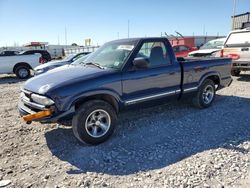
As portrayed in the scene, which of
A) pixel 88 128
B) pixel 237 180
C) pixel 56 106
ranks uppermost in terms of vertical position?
pixel 56 106

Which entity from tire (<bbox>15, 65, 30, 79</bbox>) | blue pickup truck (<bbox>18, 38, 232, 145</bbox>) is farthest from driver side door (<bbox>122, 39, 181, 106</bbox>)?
tire (<bbox>15, 65, 30, 79</bbox>)

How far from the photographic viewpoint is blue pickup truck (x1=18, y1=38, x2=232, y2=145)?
160 inches

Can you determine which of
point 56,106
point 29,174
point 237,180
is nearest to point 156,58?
point 56,106

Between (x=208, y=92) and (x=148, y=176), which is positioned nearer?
(x=148, y=176)

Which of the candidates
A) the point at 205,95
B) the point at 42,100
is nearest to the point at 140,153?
the point at 42,100

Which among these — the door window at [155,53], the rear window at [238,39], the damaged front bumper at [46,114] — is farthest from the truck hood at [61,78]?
the rear window at [238,39]

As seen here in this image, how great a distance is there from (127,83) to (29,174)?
2.22 m

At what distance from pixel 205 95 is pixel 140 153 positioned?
10.2ft

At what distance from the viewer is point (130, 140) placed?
4594 millimetres

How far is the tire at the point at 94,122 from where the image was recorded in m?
4.18

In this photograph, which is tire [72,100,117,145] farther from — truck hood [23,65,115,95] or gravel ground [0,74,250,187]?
truck hood [23,65,115,95]

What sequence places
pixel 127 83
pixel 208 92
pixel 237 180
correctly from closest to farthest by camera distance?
pixel 237 180 → pixel 127 83 → pixel 208 92

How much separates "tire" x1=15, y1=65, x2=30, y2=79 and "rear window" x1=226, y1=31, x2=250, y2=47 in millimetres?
10514

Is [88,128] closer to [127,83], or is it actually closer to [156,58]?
[127,83]
